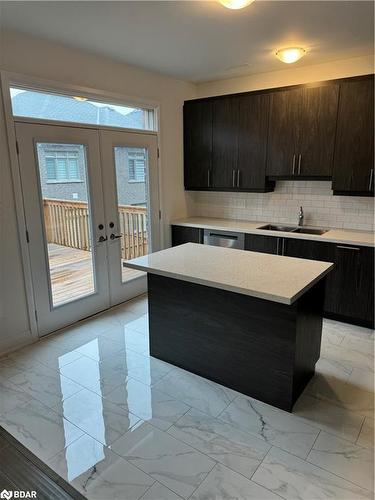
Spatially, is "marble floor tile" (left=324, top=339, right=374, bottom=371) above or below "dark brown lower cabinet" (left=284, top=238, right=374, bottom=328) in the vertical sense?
below

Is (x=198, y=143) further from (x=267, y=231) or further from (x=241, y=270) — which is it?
(x=241, y=270)

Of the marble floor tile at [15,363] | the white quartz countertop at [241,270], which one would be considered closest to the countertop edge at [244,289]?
the white quartz countertop at [241,270]

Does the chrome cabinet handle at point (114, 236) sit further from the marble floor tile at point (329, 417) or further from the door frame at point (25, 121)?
the marble floor tile at point (329, 417)

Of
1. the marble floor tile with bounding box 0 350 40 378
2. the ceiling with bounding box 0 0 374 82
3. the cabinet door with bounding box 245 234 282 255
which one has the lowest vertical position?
the marble floor tile with bounding box 0 350 40 378

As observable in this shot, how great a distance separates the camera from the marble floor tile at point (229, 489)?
68.7 inches

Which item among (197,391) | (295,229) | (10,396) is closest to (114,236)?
(10,396)

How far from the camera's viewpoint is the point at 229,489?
1.79 meters

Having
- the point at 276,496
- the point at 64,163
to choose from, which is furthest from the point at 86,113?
the point at 276,496

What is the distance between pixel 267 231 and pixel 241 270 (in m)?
1.56

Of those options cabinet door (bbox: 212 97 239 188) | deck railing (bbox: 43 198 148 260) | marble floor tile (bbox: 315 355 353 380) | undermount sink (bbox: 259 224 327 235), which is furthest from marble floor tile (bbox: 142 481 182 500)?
cabinet door (bbox: 212 97 239 188)

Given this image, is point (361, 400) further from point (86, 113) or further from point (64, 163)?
point (86, 113)

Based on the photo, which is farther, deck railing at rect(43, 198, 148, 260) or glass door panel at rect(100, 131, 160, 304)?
glass door panel at rect(100, 131, 160, 304)

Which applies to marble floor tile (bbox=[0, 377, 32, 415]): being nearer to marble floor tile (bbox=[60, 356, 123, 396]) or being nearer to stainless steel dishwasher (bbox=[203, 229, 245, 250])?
marble floor tile (bbox=[60, 356, 123, 396])

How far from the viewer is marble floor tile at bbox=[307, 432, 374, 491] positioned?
186 centimetres
